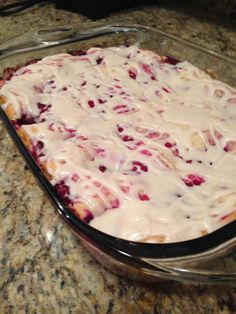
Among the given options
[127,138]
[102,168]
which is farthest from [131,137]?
[102,168]

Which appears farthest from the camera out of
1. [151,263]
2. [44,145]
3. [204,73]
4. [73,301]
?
[204,73]

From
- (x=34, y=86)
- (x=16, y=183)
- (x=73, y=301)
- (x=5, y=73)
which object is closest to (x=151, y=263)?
(x=73, y=301)

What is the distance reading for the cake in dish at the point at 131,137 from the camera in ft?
2.07

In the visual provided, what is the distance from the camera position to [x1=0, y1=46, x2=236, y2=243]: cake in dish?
2.07 ft

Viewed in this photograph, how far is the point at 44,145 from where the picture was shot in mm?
766

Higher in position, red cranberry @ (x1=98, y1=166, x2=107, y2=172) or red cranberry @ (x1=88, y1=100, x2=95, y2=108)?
red cranberry @ (x1=88, y1=100, x2=95, y2=108)

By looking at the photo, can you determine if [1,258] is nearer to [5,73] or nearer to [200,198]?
[200,198]

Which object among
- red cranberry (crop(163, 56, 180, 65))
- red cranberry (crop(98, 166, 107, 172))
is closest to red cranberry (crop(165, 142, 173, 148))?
red cranberry (crop(98, 166, 107, 172))

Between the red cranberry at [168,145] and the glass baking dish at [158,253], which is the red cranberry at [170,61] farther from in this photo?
the glass baking dish at [158,253]

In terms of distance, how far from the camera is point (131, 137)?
31.8 inches

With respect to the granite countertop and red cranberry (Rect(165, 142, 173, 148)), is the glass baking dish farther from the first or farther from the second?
red cranberry (Rect(165, 142, 173, 148))

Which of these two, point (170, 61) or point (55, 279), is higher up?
point (170, 61)

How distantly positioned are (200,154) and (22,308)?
17.1 inches

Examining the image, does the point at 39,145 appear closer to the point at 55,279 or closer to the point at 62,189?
the point at 62,189
